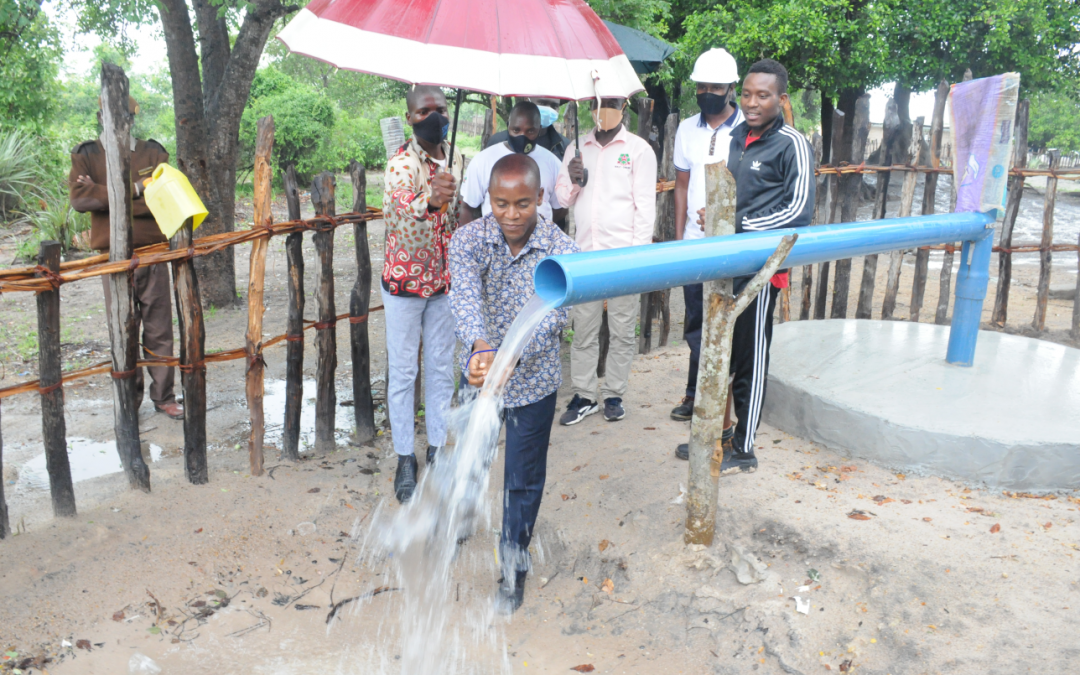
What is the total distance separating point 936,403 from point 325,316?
10.1 ft

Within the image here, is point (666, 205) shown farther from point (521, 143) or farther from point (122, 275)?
point (122, 275)

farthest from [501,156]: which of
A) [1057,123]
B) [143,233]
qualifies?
[1057,123]

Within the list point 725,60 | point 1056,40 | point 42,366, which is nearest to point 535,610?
point 42,366

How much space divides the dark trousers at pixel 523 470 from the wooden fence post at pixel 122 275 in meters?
1.75

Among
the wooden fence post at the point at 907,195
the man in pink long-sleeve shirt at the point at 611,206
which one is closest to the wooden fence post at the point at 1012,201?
the wooden fence post at the point at 907,195

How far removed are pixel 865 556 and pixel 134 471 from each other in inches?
123

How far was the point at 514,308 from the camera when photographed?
2.79m

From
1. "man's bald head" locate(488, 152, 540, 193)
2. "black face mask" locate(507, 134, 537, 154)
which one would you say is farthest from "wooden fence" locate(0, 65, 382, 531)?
"man's bald head" locate(488, 152, 540, 193)

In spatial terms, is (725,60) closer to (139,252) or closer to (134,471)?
(139,252)

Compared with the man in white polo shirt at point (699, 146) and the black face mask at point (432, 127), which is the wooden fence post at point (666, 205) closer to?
the man in white polo shirt at point (699, 146)

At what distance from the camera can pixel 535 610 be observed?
3.06 m

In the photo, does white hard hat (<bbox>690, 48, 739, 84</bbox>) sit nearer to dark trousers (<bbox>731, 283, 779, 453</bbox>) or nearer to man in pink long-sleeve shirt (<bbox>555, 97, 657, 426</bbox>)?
man in pink long-sleeve shirt (<bbox>555, 97, 657, 426</bbox>)

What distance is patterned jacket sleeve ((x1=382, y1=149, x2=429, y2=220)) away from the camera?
10.8ft

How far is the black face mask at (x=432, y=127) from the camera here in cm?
329
